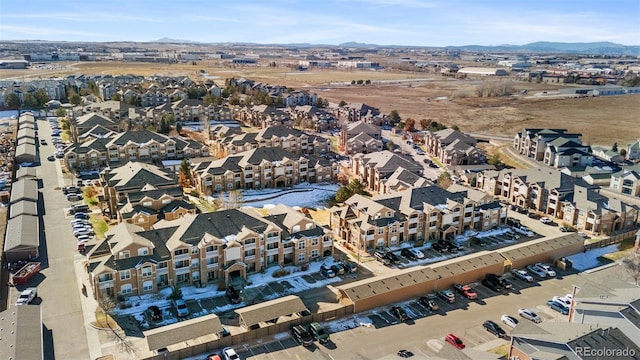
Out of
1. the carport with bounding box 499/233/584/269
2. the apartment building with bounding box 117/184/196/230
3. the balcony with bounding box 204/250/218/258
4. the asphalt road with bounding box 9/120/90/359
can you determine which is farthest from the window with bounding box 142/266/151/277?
the carport with bounding box 499/233/584/269

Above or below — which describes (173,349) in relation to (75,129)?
below

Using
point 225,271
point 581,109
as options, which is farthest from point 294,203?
point 581,109

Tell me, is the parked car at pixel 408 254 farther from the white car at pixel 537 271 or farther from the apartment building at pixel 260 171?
the apartment building at pixel 260 171

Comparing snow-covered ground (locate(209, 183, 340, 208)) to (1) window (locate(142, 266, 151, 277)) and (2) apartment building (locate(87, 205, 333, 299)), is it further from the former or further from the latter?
(1) window (locate(142, 266, 151, 277))

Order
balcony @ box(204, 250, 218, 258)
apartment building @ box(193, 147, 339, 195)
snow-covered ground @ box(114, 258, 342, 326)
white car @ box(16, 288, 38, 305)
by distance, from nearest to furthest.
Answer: snow-covered ground @ box(114, 258, 342, 326) < white car @ box(16, 288, 38, 305) < balcony @ box(204, 250, 218, 258) < apartment building @ box(193, 147, 339, 195)

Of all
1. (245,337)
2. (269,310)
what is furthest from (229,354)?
(269,310)

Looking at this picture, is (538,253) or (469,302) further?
(538,253)

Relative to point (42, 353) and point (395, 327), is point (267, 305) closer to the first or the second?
point (395, 327)
